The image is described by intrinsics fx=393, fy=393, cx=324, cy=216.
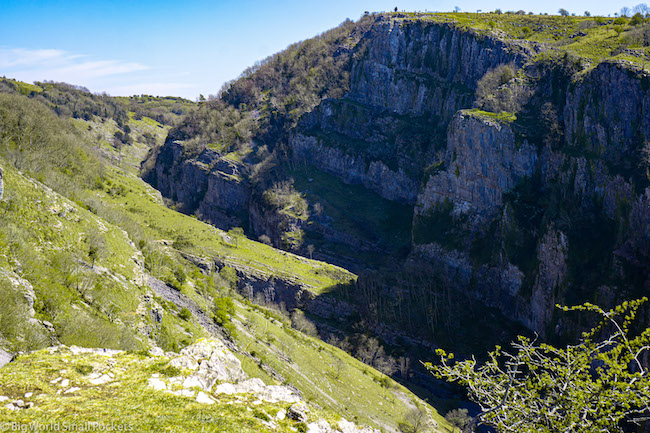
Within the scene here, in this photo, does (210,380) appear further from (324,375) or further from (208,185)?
(208,185)

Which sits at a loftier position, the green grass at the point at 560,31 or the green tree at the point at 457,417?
the green grass at the point at 560,31

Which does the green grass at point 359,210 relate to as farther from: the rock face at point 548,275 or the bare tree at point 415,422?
the bare tree at point 415,422

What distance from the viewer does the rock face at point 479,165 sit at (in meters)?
71.9

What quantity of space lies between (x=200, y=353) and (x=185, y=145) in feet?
432

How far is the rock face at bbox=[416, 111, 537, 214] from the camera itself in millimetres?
71938

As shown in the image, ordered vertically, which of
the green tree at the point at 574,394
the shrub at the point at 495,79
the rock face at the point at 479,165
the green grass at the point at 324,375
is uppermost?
the shrub at the point at 495,79

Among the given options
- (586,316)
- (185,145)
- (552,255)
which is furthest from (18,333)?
(185,145)

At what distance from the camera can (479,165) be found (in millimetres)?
75688

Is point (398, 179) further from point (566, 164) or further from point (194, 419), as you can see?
point (194, 419)

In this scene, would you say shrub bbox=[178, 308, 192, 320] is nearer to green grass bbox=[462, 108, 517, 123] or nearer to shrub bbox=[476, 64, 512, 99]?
green grass bbox=[462, 108, 517, 123]

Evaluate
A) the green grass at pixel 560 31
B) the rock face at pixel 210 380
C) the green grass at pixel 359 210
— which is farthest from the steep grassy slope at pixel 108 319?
the green grass at pixel 560 31

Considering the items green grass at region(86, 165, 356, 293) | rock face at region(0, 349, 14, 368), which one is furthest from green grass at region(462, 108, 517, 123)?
rock face at region(0, 349, 14, 368)

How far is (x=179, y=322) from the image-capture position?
32.2 m

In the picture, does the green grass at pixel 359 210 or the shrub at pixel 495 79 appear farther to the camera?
the green grass at pixel 359 210
